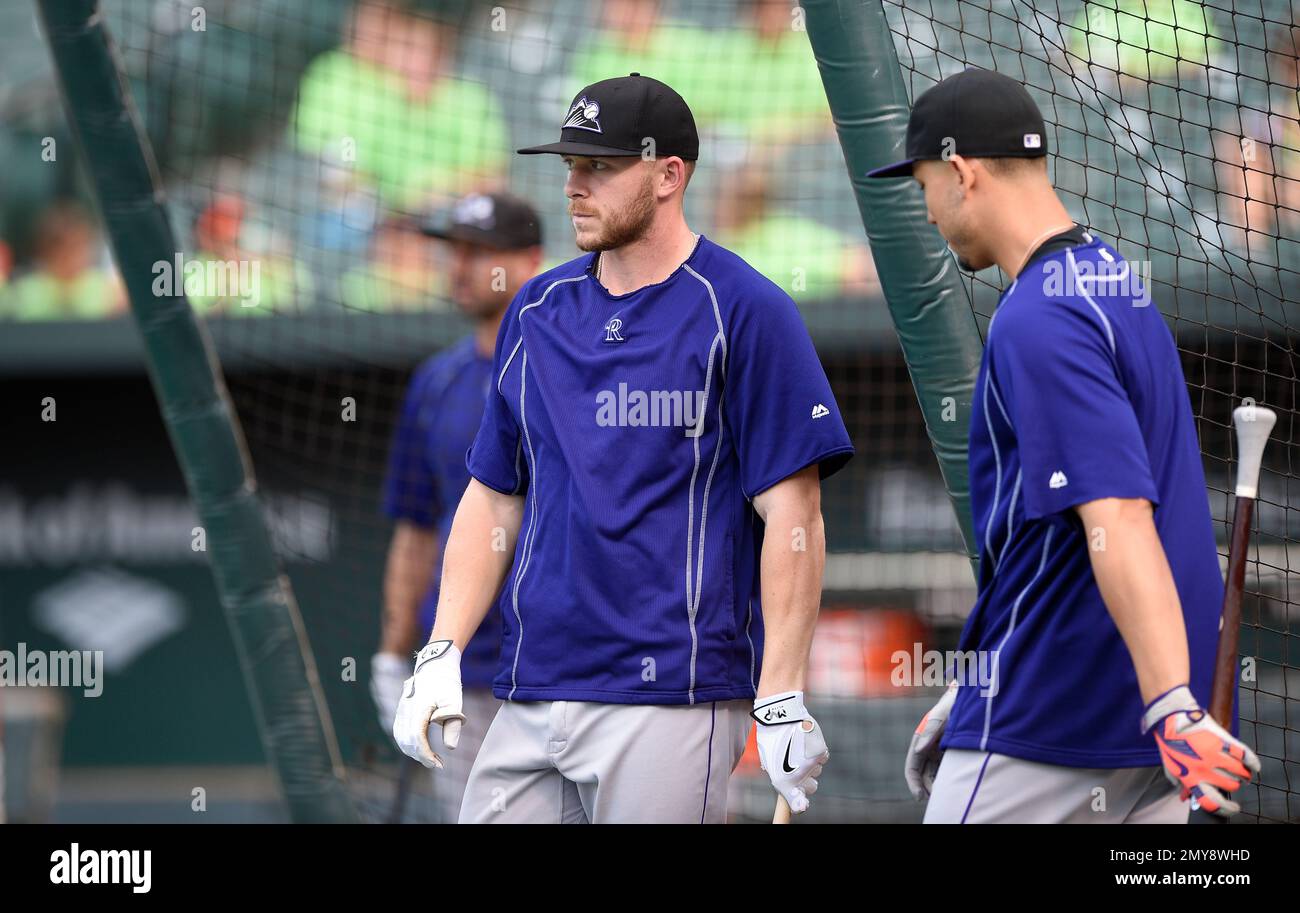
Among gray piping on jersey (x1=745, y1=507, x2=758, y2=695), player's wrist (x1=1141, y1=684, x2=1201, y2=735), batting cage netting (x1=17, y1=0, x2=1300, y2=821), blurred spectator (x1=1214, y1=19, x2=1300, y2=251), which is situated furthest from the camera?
batting cage netting (x1=17, y1=0, x2=1300, y2=821)

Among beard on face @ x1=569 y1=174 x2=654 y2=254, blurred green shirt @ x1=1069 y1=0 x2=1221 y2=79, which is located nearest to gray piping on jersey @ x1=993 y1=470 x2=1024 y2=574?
beard on face @ x1=569 y1=174 x2=654 y2=254

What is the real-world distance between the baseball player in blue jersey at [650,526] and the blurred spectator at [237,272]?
372cm

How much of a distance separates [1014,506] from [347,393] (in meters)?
6.51

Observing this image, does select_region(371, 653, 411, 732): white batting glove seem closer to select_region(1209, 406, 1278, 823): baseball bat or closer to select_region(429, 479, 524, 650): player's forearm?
select_region(429, 479, 524, 650): player's forearm

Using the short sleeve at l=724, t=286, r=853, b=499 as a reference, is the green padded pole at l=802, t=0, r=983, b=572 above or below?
above

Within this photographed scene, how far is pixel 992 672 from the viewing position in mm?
2449

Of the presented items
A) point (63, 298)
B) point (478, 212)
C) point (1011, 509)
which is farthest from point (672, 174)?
point (63, 298)

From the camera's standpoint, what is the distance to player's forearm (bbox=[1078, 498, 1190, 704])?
7.13ft

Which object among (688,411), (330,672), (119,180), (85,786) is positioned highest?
(119,180)

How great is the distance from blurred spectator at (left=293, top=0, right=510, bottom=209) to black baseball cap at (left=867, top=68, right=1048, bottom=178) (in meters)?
5.51

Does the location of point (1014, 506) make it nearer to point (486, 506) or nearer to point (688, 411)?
point (688, 411)

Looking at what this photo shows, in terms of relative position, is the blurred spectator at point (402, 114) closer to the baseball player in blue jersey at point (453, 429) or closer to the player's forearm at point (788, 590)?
the baseball player in blue jersey at point (453, 429)

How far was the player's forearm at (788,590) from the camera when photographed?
2715mm
